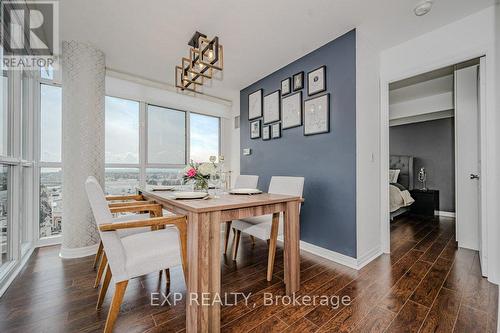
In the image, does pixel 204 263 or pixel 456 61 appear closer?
pixel 204 263

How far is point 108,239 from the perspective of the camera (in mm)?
1222

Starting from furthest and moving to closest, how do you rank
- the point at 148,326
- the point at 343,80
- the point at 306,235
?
1. the point at 306,235
2. the point at 343,80
3. the point at 148,326

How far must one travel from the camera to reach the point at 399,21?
2164mm

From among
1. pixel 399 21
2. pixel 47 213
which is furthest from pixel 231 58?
pixel 47 213

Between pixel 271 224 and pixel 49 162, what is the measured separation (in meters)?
3.15

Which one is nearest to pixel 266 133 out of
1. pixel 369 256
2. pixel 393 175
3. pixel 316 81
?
pixel 316 81

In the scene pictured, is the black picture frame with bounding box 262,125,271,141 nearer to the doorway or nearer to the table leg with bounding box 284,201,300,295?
the doorway

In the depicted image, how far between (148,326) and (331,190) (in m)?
2.10

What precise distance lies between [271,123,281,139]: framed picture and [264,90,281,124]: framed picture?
9 centimetres

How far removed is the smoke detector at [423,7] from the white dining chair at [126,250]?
273cm

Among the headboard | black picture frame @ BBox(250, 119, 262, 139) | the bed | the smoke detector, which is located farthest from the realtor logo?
the headboard

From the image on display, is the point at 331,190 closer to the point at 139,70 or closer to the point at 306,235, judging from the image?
the point at 306,235

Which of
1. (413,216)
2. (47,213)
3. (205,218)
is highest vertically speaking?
(205,218)

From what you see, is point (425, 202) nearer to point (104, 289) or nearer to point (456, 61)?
point (456, 61)
